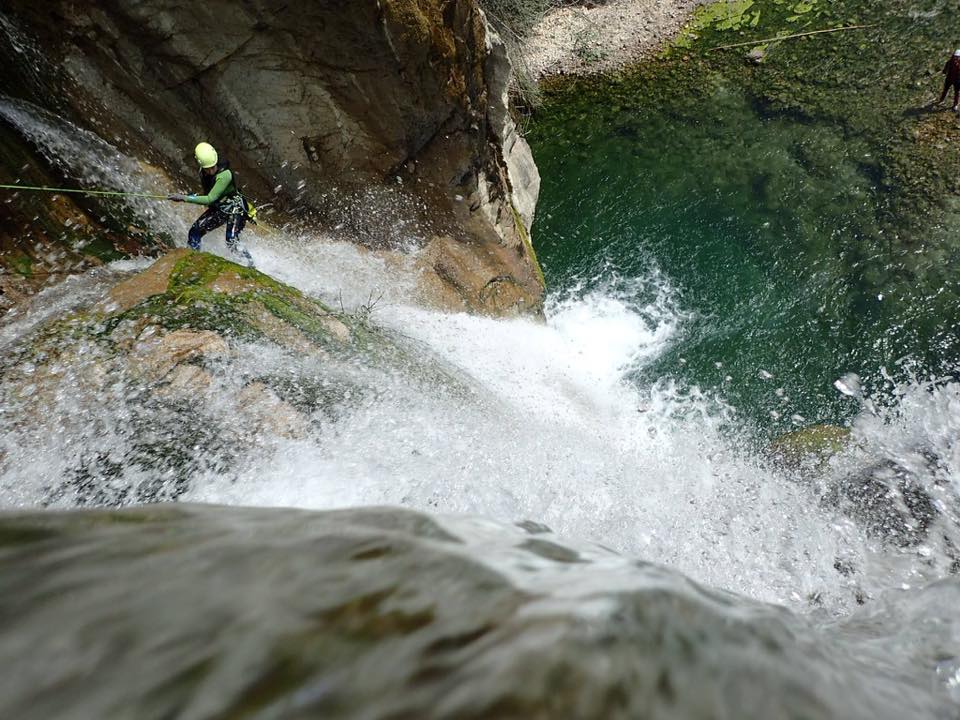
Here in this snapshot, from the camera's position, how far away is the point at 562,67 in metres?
13.0

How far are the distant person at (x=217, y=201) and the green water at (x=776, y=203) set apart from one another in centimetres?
458

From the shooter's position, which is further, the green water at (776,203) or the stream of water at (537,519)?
the green water at (776,203)

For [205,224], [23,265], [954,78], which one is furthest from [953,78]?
[23,265]

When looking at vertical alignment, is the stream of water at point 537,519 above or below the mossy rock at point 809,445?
above

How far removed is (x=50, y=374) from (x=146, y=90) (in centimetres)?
369

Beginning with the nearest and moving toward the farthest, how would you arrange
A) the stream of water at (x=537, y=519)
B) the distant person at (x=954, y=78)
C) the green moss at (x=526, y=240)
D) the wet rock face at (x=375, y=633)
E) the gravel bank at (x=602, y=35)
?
1. the wet rock face at (x=375, y=633)
2. the stream of water at (x=537, y=519)
3. the green moss at (x=526, y=240)
4. the distant person at (x=954, y=78)
5. the gravel bank at (x=602, y=35)

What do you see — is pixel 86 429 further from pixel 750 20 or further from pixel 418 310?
pixel 750 20

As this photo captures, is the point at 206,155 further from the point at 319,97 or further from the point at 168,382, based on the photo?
the point at 168,382

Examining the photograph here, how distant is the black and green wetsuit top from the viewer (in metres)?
5.97

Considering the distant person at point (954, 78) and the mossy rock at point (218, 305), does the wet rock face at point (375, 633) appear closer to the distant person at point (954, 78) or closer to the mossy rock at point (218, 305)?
the mossy rock at point (218, 305)

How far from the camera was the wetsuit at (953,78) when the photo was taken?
905 centimetres

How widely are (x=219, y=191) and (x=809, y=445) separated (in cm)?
639

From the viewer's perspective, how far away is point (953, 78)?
923cm

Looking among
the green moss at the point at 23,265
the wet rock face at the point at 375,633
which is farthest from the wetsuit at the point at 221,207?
the wet rock face at the point at 375,633
